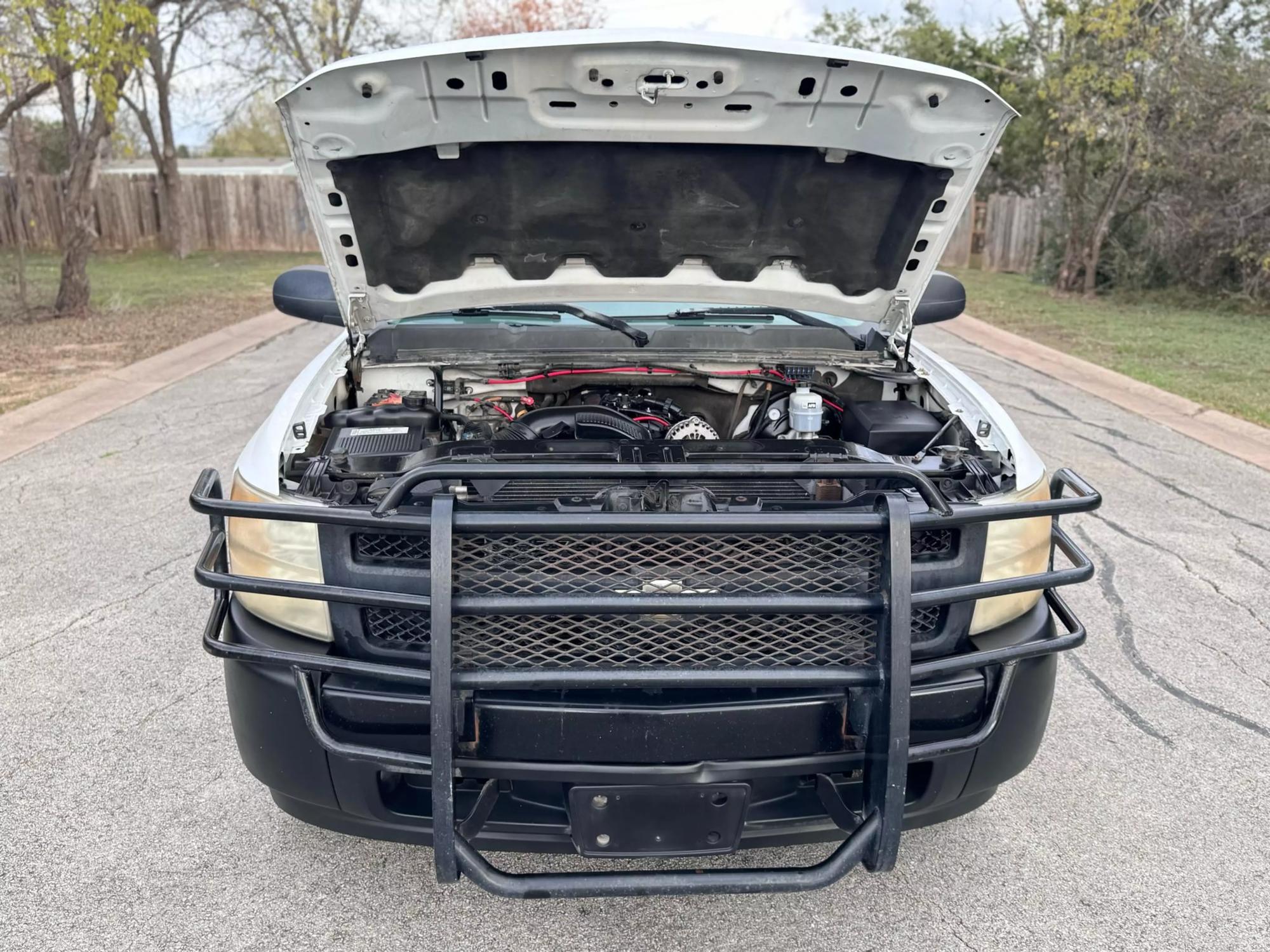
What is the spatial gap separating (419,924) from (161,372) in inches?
297

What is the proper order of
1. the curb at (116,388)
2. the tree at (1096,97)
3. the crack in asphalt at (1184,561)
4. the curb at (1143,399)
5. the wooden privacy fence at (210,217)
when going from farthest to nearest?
the wooden privacy fence at (210,217) < the tree at (1096,97) < the curb at (1143,399) < the curb at (116,388) < the crack in asphalt at (1184,561)

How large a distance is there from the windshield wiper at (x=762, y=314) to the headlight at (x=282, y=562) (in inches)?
67.3

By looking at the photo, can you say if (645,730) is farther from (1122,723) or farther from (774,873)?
(1122,723)

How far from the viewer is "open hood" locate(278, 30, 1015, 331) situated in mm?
2160

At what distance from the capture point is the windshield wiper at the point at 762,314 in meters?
3.27

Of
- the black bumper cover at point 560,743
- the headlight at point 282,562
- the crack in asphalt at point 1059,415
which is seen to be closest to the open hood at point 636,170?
the headlight at point 282,562

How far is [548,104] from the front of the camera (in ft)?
7.54

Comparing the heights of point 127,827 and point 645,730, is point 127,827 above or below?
below

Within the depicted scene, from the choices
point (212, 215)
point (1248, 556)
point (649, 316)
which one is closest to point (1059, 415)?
point (1248, 556)

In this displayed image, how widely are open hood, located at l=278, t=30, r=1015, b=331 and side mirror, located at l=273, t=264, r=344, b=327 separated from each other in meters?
0.48

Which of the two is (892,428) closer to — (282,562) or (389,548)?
(389,548)

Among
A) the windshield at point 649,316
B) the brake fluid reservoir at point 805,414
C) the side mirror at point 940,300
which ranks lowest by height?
the brake fluid reservoir at point 805,414

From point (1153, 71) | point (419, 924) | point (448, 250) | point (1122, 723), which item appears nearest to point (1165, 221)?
point (1153, 71)

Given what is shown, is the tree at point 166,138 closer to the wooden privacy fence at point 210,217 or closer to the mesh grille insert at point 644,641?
the wooden privacy fence at point 210,217
